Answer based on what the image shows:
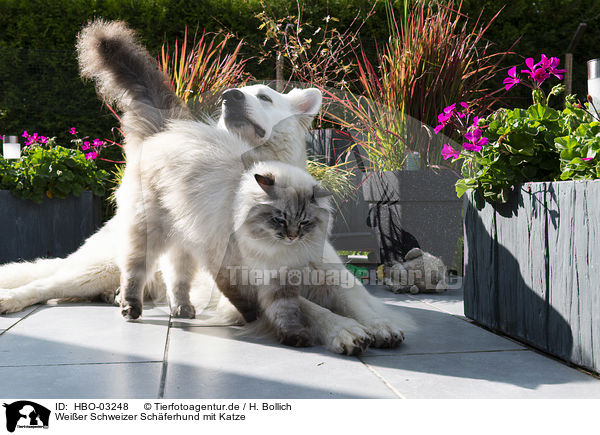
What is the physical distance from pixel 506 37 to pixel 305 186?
5934mm

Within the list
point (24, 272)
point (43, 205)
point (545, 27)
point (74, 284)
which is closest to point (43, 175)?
point (43, 205)

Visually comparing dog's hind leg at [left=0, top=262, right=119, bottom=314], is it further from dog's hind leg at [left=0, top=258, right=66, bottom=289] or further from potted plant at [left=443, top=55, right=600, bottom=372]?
potted plant at [left=443, top=55, right=600, bottom=372]

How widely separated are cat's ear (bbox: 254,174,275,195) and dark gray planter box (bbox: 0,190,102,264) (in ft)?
9.88

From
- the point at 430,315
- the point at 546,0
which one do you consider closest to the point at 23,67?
the point at 430,315

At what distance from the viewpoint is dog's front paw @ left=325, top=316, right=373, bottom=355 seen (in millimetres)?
1974

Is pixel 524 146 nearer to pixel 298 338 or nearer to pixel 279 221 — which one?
pixel 279 221

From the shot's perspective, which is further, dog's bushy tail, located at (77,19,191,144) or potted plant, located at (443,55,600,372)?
dog's bushy tail, located at (77,19,191,144)

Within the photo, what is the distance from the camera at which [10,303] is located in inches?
106

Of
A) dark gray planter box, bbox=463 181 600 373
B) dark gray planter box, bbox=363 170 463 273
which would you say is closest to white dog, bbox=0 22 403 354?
dark gray planter box, bbox=463 181 600 373

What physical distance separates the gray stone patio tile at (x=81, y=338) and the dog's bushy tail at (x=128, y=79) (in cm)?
96

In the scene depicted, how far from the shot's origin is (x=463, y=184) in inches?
93.0

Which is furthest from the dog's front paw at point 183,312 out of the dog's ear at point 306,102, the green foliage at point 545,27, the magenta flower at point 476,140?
the green foliage at point 545,27

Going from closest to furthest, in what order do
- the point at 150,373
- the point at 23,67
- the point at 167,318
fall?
the point at 150,373
the point at 167,318
the point at 23,67

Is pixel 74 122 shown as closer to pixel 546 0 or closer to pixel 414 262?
pixel 414 262
